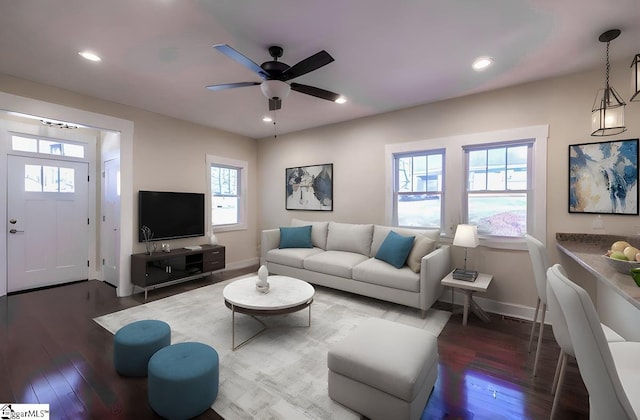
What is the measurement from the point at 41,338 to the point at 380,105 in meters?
4.81

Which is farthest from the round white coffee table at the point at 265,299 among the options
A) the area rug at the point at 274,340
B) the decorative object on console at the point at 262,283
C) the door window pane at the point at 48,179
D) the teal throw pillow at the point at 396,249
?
the door window pane at the point at 48,179

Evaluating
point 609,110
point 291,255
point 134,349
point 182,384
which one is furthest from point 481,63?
point 134,349

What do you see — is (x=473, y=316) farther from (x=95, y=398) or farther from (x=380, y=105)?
(x=95, y=398)

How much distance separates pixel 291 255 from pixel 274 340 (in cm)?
178

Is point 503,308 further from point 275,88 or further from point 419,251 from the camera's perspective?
point 275,88

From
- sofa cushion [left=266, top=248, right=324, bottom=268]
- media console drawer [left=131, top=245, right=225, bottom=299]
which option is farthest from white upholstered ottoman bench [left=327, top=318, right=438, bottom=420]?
media console drawer [left=131, top=245, right=225, bottom=299]

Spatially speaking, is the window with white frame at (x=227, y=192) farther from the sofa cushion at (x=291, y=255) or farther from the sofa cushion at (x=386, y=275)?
the sofa cushion at (x=386, y=275)

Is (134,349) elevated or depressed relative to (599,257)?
depressed

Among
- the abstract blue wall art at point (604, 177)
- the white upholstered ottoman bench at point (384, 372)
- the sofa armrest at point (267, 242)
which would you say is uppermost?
the abstract blue wall art at point (604, 177)

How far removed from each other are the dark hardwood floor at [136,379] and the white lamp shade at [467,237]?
2.92ft

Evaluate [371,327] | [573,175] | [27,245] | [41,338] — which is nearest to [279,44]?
[371,327]

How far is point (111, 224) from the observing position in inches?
171

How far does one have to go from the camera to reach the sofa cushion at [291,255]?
4230 mm

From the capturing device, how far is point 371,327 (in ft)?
6.56
